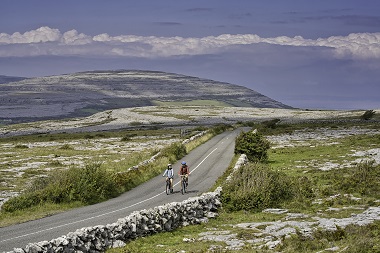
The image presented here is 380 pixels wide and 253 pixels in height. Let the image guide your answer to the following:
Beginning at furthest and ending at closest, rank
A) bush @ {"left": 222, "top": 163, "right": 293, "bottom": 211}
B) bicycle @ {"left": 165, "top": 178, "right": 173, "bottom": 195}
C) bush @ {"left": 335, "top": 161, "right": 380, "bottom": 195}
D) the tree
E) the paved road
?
1. the tree
2. bicycle @ {"left": 165, "top": 178, "right": 173, "bottom": 195}
3. bush @ {"left": 335, "top": 161, "right": 380, "bottom": 195}
4. bush @ {"left": 222, "top": 163, "right": 293, "bottom": 211}
5. the paved road

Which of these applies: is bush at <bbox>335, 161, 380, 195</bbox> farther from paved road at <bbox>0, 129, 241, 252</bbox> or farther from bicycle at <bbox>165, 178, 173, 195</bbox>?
bicycle at <bbox>165, 178, 173, 195</bbox>

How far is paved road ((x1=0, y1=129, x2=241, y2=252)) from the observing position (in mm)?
26016

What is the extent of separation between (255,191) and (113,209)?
9.35 metres

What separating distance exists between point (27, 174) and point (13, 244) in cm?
3212

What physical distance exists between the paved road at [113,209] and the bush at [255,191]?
4.00m

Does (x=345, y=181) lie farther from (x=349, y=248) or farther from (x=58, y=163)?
(x=58, y=163)

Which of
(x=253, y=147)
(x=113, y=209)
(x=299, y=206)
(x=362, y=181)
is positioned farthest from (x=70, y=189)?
(x=253, y=147)

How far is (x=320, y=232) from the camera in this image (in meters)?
24.2

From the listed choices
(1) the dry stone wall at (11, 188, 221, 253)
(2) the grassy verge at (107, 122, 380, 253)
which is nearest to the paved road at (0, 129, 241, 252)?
(1) the dry stone wall at (11, 188, 221, 253)

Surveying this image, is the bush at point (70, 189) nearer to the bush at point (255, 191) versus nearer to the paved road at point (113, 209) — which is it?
the paved road at point (113, 209)

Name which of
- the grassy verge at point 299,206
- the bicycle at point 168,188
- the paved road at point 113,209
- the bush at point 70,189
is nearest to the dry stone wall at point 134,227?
the grassy verge at point 299,206

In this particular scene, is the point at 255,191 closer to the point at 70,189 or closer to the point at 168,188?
the point at 168,188

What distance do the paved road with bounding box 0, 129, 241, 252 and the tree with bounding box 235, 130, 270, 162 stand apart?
211 centimetres

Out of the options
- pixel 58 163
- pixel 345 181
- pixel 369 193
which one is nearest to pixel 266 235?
pixel 369 193
